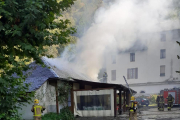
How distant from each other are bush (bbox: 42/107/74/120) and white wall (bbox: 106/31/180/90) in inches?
944

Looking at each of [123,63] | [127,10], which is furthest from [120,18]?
[123,63]

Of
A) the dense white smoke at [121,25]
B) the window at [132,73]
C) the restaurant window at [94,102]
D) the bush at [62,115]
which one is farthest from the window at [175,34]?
the bush at [62,115]

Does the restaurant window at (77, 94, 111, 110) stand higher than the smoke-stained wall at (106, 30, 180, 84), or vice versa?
the smoke-stained wall at (106, 30, 180, 84)

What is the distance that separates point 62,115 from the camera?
1479cm

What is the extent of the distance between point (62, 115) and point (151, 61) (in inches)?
1005

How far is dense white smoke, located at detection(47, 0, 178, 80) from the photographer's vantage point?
37.4 metres

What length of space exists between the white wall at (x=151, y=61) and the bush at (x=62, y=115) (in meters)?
24.0

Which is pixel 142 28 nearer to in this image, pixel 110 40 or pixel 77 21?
pixel 110 40

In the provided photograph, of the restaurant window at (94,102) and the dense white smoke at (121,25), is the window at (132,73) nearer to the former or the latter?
the dense white smoke at (121,25)

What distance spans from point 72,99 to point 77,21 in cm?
2659

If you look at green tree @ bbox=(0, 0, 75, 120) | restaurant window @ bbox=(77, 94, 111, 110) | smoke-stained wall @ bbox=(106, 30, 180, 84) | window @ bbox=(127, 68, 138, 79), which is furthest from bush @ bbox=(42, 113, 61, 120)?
window @ bbox=(127, 68, 138, 79)

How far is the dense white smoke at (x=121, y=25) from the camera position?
37.4m

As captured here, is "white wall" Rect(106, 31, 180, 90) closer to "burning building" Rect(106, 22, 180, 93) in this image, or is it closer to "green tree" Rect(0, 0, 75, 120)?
"burning building" Rect(106, 22, 180, 93)

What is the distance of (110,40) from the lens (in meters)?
38.7
